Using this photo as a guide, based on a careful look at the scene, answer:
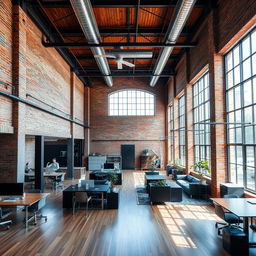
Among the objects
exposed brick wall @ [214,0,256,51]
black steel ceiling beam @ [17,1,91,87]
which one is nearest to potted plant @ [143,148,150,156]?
black steel ceiling beam @ [17,1,91,87]

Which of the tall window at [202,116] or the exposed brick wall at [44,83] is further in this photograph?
the tall window at [202,116]

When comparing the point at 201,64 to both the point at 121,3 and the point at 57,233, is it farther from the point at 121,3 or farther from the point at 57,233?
the point at 57,233

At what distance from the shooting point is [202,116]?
940cm

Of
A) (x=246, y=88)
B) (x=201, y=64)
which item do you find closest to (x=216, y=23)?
(x=201, y=64)

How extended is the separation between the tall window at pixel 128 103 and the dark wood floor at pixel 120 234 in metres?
10.6

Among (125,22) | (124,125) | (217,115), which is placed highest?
(125,22)

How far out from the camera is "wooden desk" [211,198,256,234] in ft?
13.1

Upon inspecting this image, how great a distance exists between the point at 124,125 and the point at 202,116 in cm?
798

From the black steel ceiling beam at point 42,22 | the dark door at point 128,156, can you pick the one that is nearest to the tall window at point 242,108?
the black steel ceiling beam at point 42,22

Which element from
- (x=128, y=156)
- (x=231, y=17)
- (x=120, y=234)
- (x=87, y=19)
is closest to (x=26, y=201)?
(x=120, y=234)

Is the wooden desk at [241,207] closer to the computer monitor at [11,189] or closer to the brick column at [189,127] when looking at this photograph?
the computer monitor at [11,189]

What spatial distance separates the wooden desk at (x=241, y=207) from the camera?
400 cm

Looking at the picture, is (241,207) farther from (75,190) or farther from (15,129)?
(15,129)

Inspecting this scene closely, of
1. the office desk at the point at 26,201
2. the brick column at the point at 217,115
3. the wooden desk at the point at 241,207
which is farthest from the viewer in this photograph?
the brick column at the point at 217,115
